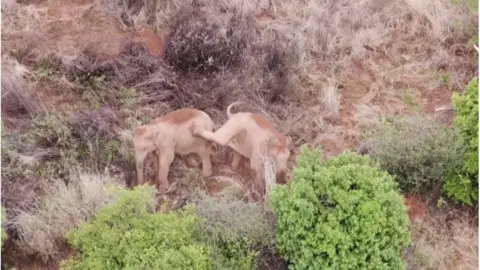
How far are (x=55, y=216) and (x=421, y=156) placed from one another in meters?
2.63

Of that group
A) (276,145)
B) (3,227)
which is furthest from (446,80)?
(3,227)

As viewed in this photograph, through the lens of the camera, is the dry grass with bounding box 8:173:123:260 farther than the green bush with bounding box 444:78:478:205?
No

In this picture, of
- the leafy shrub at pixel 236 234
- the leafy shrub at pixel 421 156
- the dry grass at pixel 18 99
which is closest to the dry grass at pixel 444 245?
the leafy shrub at pixel 421 156

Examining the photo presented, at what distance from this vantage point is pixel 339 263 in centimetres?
431

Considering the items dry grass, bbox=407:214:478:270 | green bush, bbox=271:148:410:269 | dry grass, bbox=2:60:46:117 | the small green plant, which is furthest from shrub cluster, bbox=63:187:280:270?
the small green plant

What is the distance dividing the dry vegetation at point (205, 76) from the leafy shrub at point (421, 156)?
35 cm

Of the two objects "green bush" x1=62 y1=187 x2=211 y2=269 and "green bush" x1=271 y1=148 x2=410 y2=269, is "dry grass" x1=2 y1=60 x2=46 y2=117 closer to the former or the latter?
"green bush" x1=62 y1=187 x2=211 y2=269

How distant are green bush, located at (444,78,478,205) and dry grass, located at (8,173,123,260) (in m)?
2.50

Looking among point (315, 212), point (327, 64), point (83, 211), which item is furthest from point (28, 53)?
point (315, 212)

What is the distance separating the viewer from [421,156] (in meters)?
5.12

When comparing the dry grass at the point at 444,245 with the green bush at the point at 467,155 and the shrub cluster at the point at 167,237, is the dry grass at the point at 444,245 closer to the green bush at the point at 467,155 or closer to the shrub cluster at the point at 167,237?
the green bush at the point at 467,155

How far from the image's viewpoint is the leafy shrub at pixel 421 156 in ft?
16.8

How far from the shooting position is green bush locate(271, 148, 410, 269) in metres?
4.30

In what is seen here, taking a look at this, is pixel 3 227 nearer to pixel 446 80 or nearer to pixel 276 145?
pixel 276 145
